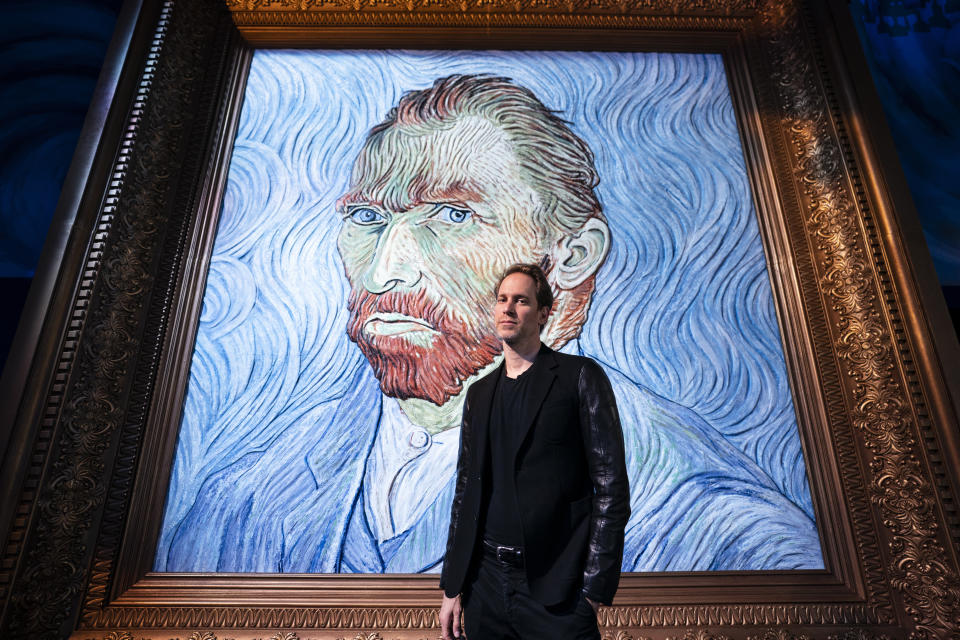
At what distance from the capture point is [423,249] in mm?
3508

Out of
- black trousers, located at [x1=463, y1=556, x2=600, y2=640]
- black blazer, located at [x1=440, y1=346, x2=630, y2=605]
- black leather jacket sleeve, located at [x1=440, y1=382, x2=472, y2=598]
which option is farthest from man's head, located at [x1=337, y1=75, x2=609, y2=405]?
black trousers, located at [x1=463, y1=556, x2=600, y2=640]

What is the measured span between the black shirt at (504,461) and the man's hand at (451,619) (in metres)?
0.23

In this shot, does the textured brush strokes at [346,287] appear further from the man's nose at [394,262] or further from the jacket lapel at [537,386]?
the jacket lapel at [537,386]

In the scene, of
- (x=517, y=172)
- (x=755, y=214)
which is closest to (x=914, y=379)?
(x=755, y=214)

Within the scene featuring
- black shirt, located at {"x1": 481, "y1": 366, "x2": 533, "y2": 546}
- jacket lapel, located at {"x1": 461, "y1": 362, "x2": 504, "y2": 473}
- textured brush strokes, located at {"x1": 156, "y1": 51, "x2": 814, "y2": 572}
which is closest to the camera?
black shirt, located at {"x1": 481, "y1": 366, "x2": 533, "y2": 546}

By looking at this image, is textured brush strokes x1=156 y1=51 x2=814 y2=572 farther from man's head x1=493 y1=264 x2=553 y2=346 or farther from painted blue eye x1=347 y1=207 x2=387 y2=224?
man's head x1=493 y1=264 x2=553 y2=346

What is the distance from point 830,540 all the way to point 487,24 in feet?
12.0

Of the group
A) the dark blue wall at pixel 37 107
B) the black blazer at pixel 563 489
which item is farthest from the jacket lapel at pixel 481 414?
the dark blue wall at pixel 37 107

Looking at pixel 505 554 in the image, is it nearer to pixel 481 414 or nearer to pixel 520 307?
pixel 481 414

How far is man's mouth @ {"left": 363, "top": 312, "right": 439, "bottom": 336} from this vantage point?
3.32m

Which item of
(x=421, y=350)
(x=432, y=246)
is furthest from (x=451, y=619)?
(x=432, y=246)

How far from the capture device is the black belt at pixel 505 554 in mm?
1712

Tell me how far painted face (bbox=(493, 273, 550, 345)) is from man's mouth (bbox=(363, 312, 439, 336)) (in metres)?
1.37

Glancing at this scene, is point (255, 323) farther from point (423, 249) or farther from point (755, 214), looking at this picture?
point (755, 214)
